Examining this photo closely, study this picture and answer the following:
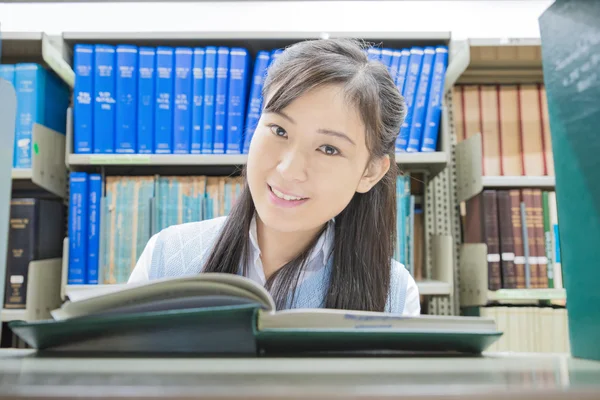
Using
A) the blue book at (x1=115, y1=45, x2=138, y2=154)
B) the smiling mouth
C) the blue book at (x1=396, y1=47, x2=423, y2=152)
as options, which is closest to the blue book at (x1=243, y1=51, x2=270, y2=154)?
the blue book at (x1=115, y1=45, x2=138, y2=154)

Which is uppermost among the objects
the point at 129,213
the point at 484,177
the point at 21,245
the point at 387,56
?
the point at 387,56

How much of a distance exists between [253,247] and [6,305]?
41.9 inches

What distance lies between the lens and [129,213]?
1.85 m

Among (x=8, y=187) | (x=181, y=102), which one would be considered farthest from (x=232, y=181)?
(x=8, y=187)

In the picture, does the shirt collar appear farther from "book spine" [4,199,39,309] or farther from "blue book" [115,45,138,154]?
"book spine" [4,199,39,309]

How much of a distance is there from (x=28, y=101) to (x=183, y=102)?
53cm

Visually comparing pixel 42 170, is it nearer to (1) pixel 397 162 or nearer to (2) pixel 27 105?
(2) pixel 27 105

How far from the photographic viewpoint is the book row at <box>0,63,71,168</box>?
1794mm

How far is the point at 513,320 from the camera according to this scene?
186 centimetres

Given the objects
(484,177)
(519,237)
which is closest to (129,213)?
(484,177)

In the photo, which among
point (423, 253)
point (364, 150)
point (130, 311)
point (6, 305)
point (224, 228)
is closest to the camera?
point (130, 311)

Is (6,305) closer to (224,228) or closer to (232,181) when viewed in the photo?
(232,181)

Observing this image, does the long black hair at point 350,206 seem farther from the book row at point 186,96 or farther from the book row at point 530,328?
the book row at point 530,328

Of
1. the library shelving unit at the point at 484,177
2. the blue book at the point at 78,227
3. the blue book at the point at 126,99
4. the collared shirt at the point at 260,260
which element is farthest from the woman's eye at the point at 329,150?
the blue book at the point at 78,227
